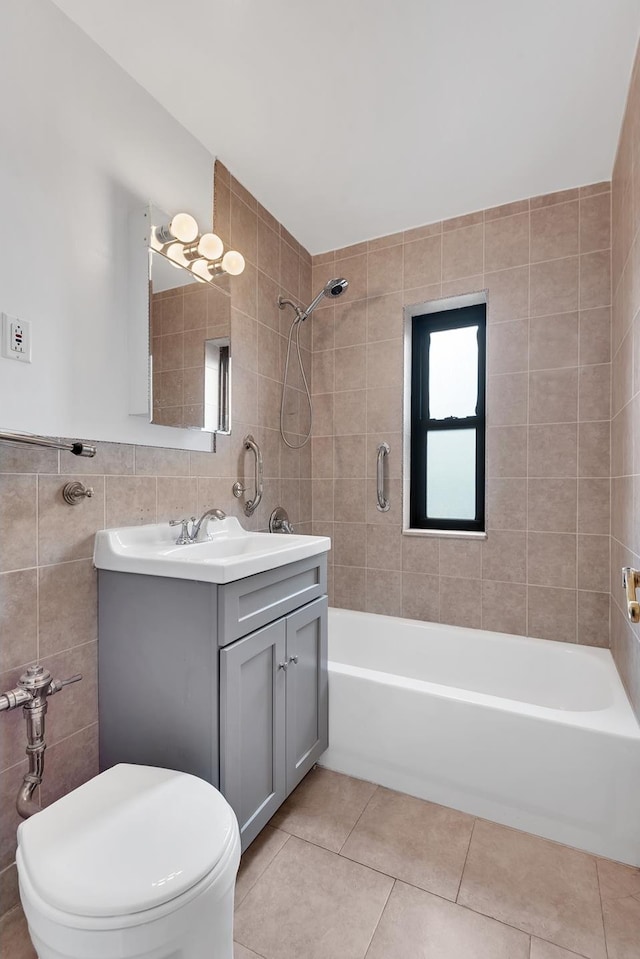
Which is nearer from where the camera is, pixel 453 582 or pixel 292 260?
pixel 453 582

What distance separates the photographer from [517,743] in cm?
153

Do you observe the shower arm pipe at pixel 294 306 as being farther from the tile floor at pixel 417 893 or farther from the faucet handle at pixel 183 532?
the tile floor at pixel 417 893

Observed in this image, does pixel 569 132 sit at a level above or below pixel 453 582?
above

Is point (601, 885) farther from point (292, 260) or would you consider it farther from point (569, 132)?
point (292, 260)

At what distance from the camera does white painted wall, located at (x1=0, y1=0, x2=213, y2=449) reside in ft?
4.03

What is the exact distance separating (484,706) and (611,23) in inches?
86.7

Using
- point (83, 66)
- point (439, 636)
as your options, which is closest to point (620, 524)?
point (439, 636)

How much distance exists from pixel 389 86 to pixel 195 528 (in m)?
1.75

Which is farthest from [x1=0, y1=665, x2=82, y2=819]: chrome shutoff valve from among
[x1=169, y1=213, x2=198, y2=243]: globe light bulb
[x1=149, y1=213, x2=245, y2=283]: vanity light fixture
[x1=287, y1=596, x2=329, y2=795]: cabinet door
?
[x1=169, y1=213, x2=198, y2=243]: globe light bulb

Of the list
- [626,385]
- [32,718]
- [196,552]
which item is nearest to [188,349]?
[196,552]

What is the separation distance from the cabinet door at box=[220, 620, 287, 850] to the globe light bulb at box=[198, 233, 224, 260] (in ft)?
4.72

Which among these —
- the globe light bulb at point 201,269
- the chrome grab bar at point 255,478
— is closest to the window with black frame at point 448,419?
the chrome grab bar at point 255,478

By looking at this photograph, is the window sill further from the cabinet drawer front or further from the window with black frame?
the cabinet drawer front

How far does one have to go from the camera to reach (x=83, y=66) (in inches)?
56.1
